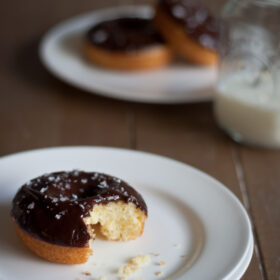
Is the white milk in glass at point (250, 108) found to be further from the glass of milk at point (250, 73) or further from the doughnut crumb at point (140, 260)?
the doughnut crumb at point (140, 260)

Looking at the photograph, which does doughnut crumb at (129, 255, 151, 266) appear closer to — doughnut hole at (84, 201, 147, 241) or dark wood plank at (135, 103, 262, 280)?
doughnut hole at (84, 201, 147, 241)

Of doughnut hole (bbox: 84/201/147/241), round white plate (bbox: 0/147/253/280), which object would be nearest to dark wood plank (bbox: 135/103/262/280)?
round white plate (bbox: 0/147/253/280)

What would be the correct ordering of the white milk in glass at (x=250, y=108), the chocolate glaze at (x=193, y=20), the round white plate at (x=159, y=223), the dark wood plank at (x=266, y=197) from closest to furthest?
the round white plate at (x=159, y=223) < the dark wood plank at (x=266, y=197) < the white milk in glass at (x=250, y=108) < the chocolate glaze at (x=193, y=20)

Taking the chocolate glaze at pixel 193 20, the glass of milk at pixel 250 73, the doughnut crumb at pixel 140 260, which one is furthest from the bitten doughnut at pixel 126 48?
the doughnut crumb at pixel 140 260

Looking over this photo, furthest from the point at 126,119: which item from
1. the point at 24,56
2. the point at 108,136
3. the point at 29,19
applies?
the point at 29,19

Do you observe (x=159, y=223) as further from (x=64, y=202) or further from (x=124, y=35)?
(x=124, y=35)

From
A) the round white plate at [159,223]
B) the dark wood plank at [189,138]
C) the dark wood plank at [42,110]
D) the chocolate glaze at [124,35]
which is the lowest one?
the dark wood plank at [189,138]

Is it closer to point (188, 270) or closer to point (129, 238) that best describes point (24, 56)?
point (129, 238)
